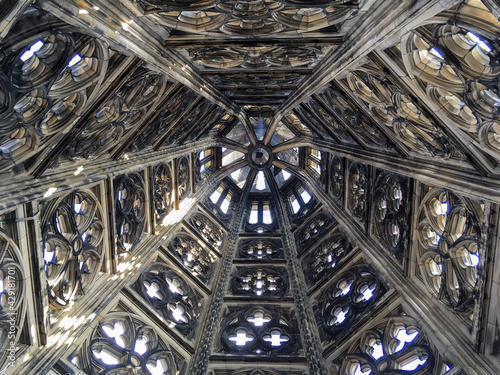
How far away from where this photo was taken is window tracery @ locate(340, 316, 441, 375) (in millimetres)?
10148

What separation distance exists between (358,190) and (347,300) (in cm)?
404

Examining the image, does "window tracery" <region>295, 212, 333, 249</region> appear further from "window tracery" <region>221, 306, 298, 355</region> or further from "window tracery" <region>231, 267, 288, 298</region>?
"window tracery" <region>221, 306, 298, 355</region>

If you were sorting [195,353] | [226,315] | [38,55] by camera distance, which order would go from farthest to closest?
[226,315]
[195,353]
[38,55]

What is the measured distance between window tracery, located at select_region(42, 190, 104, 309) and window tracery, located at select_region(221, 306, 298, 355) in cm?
452

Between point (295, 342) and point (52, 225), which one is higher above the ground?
point (52, 225)

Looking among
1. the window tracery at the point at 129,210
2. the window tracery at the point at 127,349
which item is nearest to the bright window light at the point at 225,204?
the window tracery at the point at 129,210

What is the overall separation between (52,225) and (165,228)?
248 inches

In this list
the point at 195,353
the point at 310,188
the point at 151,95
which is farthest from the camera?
the point at 310,188

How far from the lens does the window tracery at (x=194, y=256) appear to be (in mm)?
16047

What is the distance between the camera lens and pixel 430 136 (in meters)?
9.45

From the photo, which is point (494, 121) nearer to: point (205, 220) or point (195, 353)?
point (195, 353)

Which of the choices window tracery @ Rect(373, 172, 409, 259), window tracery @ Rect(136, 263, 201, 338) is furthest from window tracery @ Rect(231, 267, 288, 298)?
window tracery @ Rect(373, 172, 409, 259)

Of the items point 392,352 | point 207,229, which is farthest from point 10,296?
point 207,229

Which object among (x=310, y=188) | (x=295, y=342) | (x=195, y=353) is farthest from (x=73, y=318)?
(x=310, y=188)
